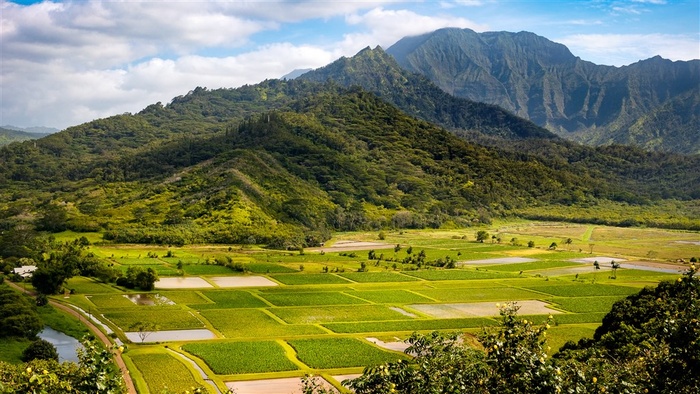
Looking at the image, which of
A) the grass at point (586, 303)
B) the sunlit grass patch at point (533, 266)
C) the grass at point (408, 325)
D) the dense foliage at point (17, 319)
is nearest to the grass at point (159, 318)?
the dense foliage at point (17, 319)

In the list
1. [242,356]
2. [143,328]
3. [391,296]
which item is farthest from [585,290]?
[143,328]

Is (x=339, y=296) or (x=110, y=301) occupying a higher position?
(x=110, y=301)

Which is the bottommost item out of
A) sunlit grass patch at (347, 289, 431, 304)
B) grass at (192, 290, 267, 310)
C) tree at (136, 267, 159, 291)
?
sunlit grass patch at (347, 289, 431, 304)

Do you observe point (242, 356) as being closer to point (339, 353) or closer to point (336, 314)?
point (339, 353)

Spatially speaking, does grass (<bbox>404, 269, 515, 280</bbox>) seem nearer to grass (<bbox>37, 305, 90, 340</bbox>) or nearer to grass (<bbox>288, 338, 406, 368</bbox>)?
grass (<bbox>288, 338, 406, 368</bbox>)

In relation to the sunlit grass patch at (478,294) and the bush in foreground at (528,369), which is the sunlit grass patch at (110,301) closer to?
the sunlit grass patch at (478,294)

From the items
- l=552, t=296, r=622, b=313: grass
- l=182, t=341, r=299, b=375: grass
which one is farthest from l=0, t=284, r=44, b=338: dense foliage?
l=552, t=296, r=622, b=313: grass

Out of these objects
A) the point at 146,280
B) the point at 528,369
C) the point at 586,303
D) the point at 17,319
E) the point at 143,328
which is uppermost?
the point at 528,369

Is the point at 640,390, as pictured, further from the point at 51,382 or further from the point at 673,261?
the point at 673,261
